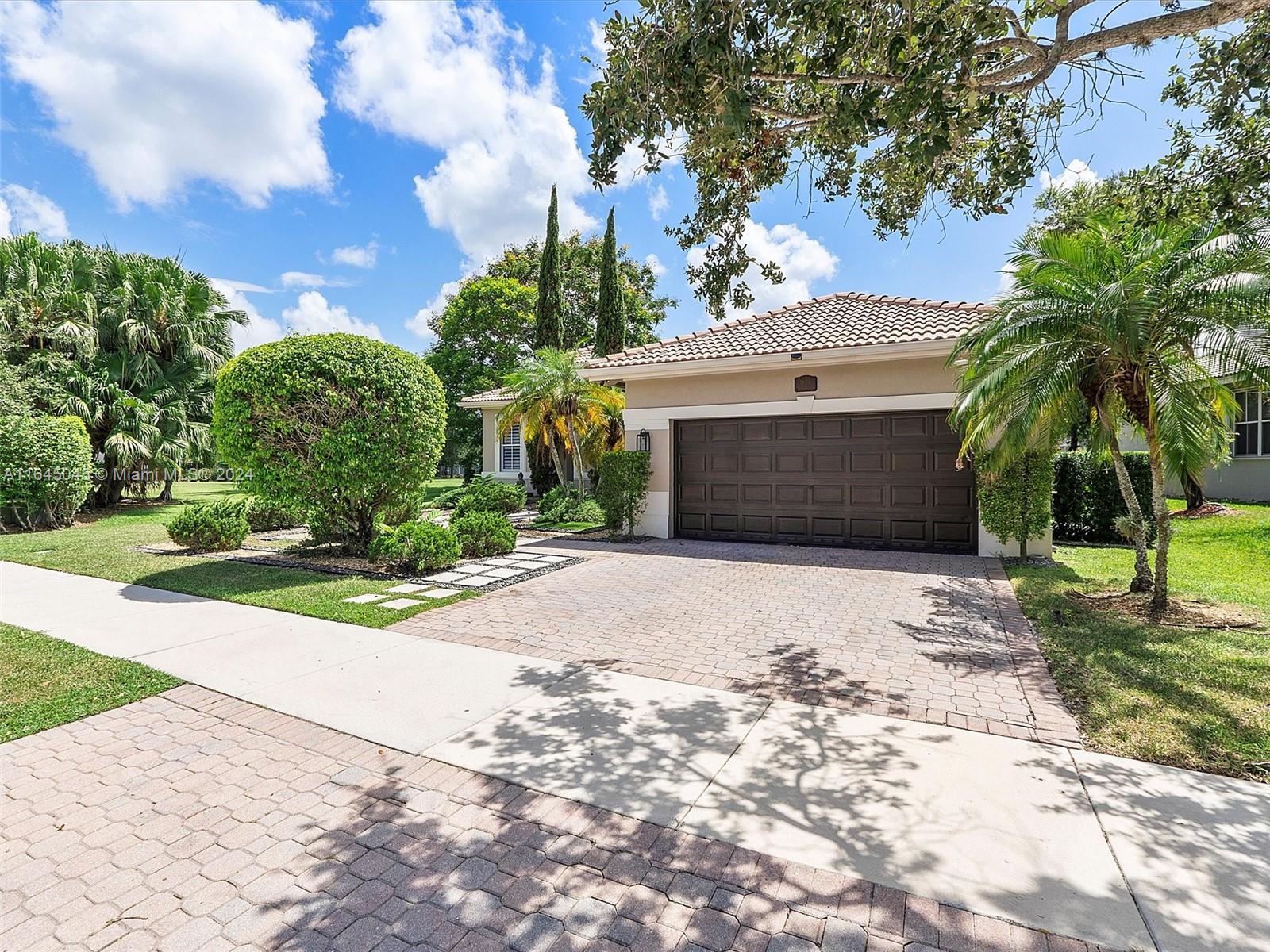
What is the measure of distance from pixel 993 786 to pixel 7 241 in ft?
83.8

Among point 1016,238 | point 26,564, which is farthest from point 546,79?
point 26,564

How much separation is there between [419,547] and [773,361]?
7.17 m

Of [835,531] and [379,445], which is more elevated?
[379,445]

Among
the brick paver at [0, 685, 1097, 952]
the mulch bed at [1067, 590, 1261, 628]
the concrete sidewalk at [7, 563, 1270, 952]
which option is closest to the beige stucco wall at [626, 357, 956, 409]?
the mulch bed at [1067, 590, 1261, 628]

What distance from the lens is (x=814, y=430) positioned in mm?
11641

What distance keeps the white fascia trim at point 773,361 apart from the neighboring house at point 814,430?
3 cm

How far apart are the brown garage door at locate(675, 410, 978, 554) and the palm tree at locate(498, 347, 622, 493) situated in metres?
2.87

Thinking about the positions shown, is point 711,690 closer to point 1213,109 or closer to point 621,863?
point 621,863

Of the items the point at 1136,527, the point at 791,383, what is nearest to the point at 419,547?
the point at 791,383

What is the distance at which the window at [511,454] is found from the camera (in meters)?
22.5

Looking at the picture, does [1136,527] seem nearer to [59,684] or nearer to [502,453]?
[59,684]

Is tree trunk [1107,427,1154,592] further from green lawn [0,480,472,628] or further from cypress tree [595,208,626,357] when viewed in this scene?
cypress tree [595,208,626,357]

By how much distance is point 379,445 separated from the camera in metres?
8.84

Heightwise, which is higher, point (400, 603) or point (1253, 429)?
point (1253, 429)
